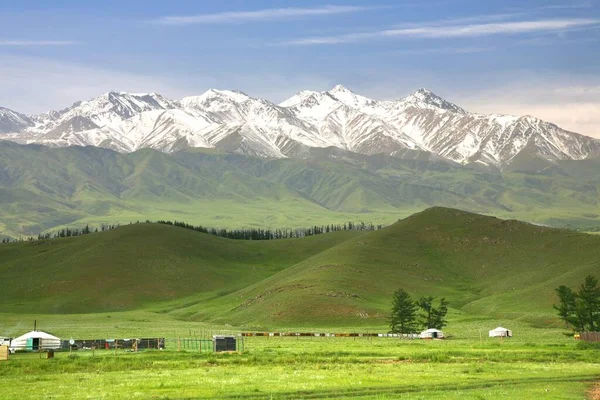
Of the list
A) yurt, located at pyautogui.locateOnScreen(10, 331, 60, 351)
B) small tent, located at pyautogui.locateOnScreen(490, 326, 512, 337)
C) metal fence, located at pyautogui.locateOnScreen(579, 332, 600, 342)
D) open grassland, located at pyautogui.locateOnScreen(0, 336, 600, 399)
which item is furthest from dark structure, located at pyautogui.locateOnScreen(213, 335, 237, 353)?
small tent, located at pyautogui.locateOnScreen(490, 326, 512, 337)

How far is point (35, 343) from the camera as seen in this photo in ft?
331

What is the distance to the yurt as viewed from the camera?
10038cm

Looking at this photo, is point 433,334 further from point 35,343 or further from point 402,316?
point 35,343

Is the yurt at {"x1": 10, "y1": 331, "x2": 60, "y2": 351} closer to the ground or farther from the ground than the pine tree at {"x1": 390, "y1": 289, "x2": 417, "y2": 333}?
closer to the ground

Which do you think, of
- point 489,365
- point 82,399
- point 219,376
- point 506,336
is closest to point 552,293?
point 506,336

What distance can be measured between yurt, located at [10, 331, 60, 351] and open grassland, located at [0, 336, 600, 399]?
14028 mm

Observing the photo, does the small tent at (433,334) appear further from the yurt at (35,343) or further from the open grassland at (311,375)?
the yurt at (35,343)

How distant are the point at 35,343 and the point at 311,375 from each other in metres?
46.5

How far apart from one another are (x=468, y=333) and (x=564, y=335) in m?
20.6

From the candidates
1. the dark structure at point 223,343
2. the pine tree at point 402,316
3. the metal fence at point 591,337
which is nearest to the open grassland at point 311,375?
the dark structure at point 223,343

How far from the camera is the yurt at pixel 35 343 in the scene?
329 ft

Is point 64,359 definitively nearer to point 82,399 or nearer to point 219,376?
point 219,376

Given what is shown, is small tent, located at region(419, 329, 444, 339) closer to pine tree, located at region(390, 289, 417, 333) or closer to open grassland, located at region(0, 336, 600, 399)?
pine tree, located at region(390, 289, 417, 333)

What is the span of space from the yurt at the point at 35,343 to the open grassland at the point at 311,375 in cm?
1403
